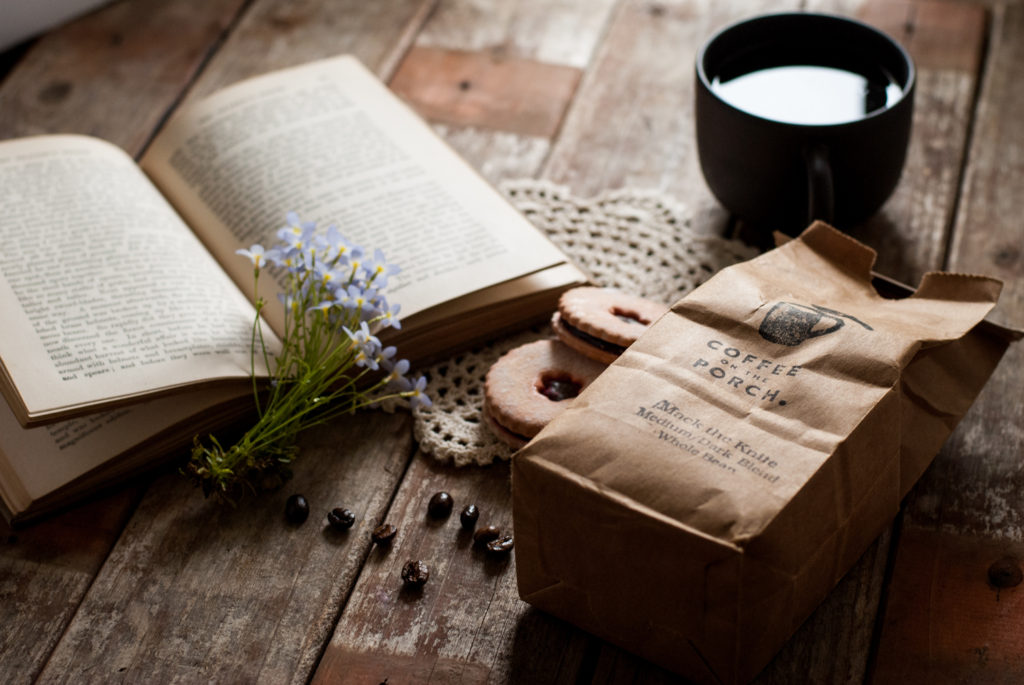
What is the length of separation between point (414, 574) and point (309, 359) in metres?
0.25

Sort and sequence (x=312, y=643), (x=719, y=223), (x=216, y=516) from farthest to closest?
(x=719, y=223), (x=216, y=516), (x=312, y=643)

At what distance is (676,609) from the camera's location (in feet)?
2.47

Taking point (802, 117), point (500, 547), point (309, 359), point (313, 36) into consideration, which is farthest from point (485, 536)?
point (313, 36)

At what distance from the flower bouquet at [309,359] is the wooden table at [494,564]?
0.03 metres

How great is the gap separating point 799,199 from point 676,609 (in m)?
0.57

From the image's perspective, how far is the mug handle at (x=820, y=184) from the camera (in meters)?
1.07

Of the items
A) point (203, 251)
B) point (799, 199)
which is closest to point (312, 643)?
point (203, 251)

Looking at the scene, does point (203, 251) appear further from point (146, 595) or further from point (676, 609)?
point (676, 609)

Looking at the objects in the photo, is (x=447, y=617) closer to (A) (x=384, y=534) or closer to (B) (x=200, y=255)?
(A) (x=384, y=534)

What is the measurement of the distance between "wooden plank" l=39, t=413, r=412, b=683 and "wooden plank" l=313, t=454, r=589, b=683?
0.03m

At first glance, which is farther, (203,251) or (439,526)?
(203,251)

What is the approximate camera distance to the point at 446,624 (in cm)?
90

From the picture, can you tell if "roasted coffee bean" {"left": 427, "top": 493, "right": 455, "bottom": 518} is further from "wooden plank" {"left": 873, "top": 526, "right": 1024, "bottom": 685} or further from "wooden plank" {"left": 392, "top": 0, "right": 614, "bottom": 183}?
"wooden plank" {"left": 392, "top": 0, "right": 614, "bottom": 183}

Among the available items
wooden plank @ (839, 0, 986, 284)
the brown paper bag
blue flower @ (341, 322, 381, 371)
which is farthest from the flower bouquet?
wooden plank @ (839, 0, 986, 284)
